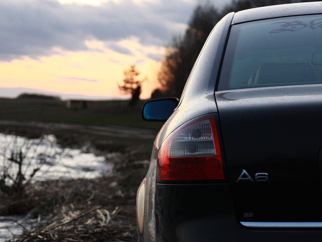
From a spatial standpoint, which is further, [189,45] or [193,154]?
[189,45]

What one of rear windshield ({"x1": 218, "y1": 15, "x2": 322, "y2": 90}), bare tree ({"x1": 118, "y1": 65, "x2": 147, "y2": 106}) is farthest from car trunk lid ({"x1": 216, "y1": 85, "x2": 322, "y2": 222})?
bare tree ({"x1": 118, "y1": 65, "x2": 147, "y2": 106})

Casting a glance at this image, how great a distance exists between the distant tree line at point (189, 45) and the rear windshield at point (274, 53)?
37.1 m

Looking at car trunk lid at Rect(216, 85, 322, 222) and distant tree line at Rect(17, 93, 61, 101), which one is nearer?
car trunk lid at Rect(216, 85, 322, 222)

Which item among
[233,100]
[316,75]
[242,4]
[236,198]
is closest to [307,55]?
[316,75]

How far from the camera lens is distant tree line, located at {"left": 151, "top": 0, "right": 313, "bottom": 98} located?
42.3 m

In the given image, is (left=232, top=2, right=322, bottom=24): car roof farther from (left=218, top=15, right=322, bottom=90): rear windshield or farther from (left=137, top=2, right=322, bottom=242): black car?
(left=137, top=2, right=322, bottom=242): black car

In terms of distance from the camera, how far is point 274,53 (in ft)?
6.39

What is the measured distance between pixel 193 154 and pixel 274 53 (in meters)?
0.89

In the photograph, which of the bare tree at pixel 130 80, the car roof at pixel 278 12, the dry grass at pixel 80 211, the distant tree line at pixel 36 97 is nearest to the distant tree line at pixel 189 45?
the bare tree at pixel 130 80

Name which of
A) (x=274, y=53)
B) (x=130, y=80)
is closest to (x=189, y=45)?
(x=130, y=80)

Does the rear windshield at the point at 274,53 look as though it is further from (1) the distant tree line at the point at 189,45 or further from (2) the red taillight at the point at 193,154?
(1) the distant tree line at the point at 189,45

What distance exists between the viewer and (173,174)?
4.56 feet

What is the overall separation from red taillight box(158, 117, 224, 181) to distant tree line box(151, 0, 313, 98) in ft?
125

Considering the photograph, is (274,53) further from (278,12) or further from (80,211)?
(80,211)
